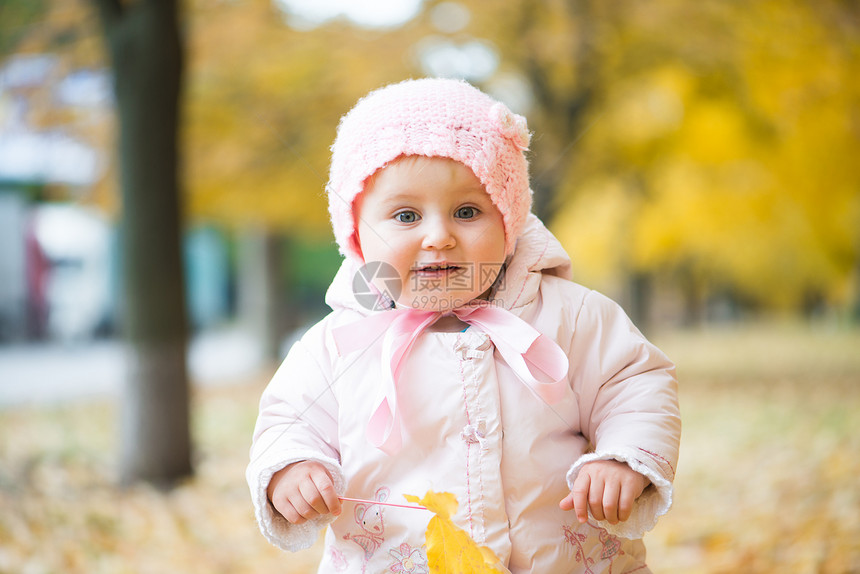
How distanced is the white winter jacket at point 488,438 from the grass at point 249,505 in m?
2.02

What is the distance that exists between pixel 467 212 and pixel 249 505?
10.4 feet

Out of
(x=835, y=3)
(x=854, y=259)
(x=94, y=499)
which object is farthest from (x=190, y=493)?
(x=854, y=259)

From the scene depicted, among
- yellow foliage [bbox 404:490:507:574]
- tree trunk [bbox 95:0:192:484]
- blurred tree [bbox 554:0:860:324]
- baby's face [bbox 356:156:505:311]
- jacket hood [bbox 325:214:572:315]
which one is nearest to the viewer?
yellow foliage [bbox 404:490:507:574]

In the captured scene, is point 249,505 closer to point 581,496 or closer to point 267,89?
point 581,496

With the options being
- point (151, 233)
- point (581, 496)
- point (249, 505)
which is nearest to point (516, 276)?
point (581, 496)

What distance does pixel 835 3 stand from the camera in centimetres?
502

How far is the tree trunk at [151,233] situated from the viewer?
4.25 m

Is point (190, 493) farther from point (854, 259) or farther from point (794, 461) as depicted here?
point (854, 259)

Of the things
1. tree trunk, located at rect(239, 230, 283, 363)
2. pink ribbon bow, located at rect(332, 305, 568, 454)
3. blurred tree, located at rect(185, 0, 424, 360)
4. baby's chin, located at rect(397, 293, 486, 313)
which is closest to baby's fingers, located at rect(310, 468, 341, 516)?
pink ribbon bow, located at rect(332, 305, 568, 454)

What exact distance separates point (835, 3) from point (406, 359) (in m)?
4.96

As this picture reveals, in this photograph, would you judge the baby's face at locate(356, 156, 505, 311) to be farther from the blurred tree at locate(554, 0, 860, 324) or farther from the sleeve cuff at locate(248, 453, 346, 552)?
the blurred tree at locate(554, 0, 860, 324)

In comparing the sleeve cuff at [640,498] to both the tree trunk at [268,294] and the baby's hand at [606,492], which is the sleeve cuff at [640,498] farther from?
the tree trunk at [268,294]

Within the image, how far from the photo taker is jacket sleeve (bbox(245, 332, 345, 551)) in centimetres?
143
